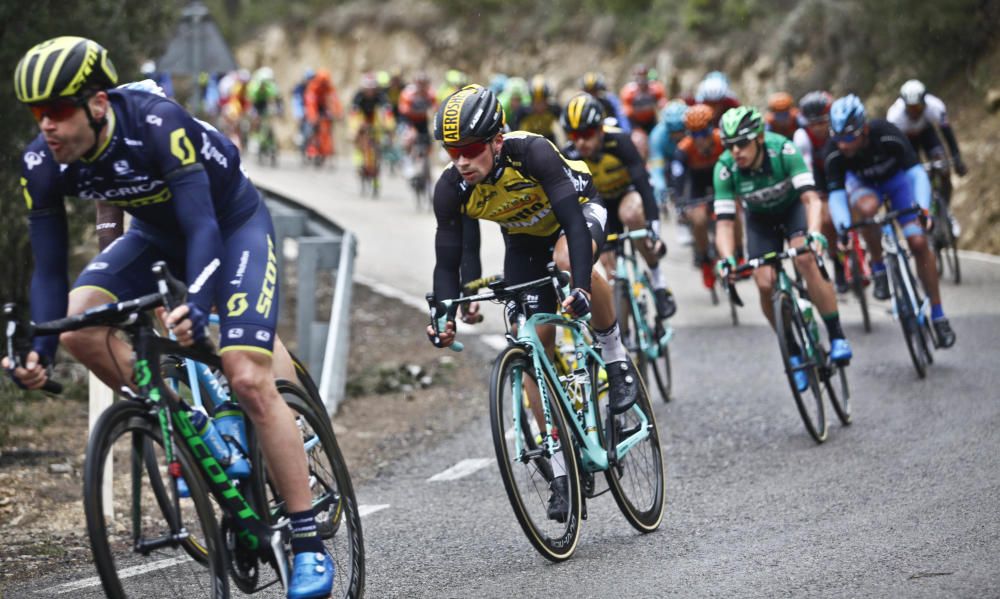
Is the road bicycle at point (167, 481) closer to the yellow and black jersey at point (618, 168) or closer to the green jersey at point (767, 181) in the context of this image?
the green jersey at point (767, 181)

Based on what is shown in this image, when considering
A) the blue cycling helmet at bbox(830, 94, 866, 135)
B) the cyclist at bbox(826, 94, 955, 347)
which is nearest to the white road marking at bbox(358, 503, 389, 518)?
the cyclist at bbox(826, 94, 955, 347)

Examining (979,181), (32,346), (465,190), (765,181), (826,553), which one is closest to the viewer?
(32,346)

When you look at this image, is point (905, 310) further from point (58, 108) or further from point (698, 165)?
point (58, 108)

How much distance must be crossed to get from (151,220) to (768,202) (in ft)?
18.1

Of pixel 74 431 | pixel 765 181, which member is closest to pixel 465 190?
pixel 765 181

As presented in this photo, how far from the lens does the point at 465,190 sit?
657 centimetres

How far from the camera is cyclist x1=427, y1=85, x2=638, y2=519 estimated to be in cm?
627

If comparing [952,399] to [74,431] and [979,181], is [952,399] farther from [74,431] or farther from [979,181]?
[979,181]

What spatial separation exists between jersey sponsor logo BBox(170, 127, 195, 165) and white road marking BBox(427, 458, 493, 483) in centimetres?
413

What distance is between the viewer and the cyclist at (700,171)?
15.0m

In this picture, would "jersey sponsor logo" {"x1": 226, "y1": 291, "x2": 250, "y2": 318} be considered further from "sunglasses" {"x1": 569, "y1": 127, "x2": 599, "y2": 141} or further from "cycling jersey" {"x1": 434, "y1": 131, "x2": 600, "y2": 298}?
"sunglasses" {"x1": 569, "y1": 127, "x2": 599, "y2": 141}

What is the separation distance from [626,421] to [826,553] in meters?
1.29

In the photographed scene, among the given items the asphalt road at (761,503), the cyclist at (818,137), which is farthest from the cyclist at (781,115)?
the asphalt road at (761,503)

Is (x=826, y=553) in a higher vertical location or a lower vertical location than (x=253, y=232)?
lower
